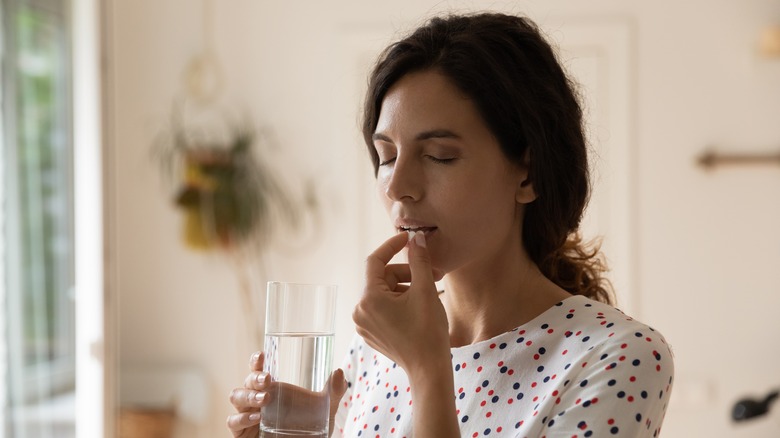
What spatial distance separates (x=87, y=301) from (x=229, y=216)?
94 cm

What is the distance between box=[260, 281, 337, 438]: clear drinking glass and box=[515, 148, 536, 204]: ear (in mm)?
311

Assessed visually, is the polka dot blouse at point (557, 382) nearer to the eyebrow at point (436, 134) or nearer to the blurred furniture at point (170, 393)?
the eyebrow at point (436, 134)

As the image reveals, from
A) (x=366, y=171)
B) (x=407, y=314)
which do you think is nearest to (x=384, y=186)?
(x=407, y=314)

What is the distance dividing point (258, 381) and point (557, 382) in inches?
15.1

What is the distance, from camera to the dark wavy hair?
1203 millimetres

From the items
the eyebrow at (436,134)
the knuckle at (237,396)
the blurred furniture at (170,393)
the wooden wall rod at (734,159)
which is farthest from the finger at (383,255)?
the blurred furniture at (170,393)

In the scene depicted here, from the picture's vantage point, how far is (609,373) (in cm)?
108

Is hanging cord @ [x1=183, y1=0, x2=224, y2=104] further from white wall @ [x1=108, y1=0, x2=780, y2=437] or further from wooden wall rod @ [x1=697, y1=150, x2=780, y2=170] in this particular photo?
wooden wall rod @ [x1=697, y1=150, x2=780, y2=170]

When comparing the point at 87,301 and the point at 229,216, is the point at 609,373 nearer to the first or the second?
the point at 87,301

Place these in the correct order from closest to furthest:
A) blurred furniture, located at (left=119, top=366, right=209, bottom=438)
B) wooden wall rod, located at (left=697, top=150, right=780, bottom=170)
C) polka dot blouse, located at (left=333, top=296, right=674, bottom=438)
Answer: polka dot blouse, located at (left=333, top=296, right=674, bottom=438)
wooden wall rod, located at (left=697, top=150, right=780, bottom=170)
blurred furniture, located at (left=119, top=366, right=209, bottom=438)

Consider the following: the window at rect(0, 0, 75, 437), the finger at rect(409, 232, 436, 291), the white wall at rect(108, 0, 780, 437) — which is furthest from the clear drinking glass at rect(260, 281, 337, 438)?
the white wall at rect(108, 0, 780, 437)

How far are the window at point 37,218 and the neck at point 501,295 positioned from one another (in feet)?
6.20

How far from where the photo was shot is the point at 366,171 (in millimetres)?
4047

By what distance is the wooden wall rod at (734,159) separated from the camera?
379 centimetres
